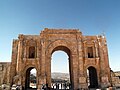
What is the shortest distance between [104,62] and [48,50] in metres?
8.32

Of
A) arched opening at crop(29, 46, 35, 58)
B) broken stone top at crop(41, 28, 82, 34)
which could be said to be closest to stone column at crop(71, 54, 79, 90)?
broken stone top at crop(41, 28, 82, 34)

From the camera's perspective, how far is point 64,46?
23000 mm

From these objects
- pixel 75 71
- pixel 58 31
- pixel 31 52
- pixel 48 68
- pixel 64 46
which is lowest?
pixel 75 71

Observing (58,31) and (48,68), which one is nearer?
(48,68)

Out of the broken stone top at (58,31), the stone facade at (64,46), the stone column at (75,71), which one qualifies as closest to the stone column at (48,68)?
the stone facade at (64,46)

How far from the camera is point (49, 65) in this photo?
870 inches

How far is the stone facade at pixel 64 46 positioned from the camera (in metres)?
21.5

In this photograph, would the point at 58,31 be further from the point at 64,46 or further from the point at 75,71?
the point at 75,71

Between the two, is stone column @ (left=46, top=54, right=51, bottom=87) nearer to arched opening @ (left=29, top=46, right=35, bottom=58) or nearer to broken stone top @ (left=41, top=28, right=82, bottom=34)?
arched opening @ (left=29, top=46, right=35, bottom=58)

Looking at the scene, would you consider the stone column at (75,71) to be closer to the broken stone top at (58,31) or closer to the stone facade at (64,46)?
the stone facade at (64,46)

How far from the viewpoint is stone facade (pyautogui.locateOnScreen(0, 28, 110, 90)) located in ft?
70.5

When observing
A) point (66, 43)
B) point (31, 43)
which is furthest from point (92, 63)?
point (31, 43)

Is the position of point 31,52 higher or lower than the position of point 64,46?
lower

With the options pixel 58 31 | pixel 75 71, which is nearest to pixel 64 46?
pixel 58 31
